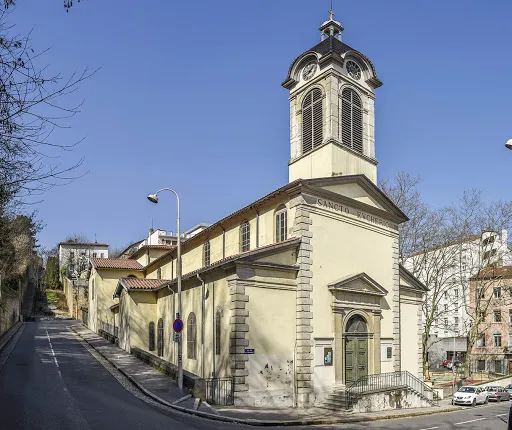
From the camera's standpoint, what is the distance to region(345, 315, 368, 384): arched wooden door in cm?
2344

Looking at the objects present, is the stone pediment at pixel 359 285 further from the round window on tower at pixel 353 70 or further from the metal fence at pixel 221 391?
the round window on tower at pixel 353 70

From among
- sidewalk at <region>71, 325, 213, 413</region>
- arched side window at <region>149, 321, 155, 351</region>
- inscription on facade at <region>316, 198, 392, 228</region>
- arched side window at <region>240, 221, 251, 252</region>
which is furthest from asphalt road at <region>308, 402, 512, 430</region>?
arched side window at <region>149, 321, 155, 351</region>

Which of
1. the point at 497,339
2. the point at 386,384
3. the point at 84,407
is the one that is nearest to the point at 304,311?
the point at 386,384

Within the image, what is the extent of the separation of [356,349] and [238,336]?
6.97 m

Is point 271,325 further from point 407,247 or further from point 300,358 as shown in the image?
point 407,247

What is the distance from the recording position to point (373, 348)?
24719mm

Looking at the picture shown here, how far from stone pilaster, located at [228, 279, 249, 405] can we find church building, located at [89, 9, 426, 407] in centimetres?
4

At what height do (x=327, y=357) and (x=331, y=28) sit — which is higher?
(x=331, y=28)

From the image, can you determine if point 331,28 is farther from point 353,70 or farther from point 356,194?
point 356,194

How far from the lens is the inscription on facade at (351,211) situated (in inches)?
928

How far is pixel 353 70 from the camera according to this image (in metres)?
27.9

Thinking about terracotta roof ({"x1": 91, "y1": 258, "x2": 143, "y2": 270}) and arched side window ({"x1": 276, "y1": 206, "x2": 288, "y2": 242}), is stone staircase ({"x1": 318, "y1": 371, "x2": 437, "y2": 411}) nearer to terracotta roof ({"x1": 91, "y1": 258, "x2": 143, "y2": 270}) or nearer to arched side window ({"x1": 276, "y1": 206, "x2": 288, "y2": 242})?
arched side window ({"x1": 276, "y1": 206, "x2": 288, "y2": 242})

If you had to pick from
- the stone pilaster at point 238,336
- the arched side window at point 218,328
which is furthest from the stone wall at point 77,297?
the stone pilaster at point 238,336

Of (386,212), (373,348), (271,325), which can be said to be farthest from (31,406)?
(386,212)
